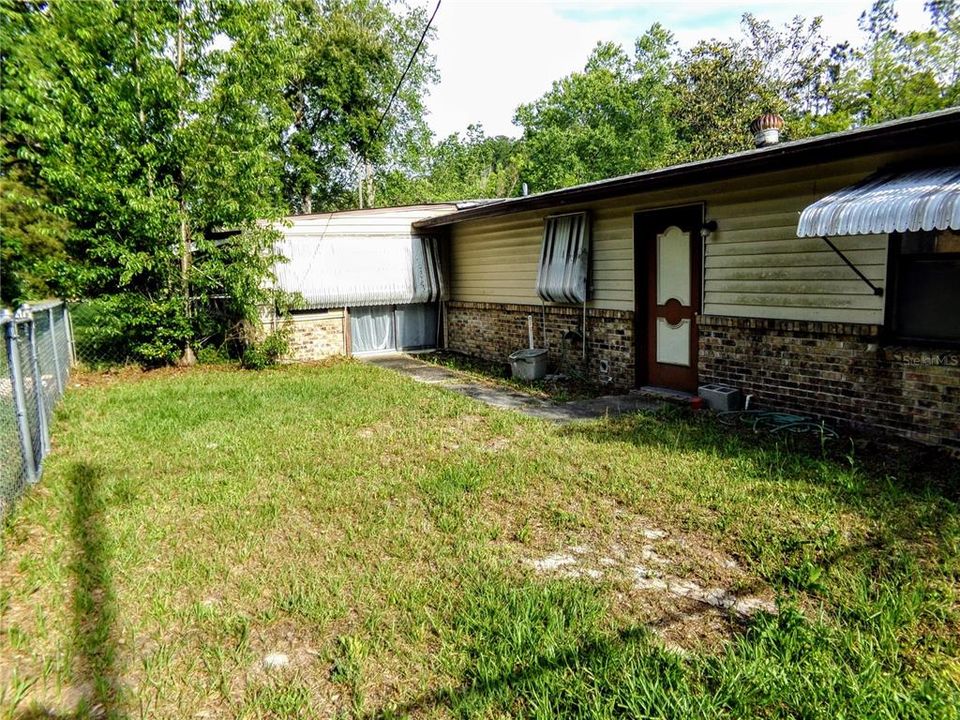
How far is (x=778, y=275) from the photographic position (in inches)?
233

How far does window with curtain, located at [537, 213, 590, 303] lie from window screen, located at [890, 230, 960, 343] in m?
3.90

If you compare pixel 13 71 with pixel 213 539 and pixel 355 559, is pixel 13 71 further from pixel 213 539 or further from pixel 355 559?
pixel 355 559

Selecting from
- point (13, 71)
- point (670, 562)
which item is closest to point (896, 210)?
point (670, 562)

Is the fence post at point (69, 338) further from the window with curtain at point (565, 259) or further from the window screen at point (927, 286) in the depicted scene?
the window screen at point (927, 286)

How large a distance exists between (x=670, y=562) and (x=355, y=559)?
1.80 m

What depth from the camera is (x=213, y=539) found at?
3643 mm

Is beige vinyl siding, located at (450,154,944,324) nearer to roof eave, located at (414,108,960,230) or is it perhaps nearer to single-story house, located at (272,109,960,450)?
single-story house, located at (272,109,960,450)

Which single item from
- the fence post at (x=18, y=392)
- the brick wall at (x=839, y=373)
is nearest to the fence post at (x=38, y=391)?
the fence post at (x=18, y=392)

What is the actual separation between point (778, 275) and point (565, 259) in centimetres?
320

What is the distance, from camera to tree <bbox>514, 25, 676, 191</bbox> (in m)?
33.8

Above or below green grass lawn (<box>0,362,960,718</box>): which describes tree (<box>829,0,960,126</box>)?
above

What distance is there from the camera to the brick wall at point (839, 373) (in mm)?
4812

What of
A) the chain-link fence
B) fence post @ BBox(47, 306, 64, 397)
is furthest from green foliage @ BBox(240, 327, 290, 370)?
the chain-link fence

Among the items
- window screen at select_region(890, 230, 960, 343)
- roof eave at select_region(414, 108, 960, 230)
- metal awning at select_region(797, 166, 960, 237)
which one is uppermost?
roof eave at select_region(414, 108, 960, 230)
